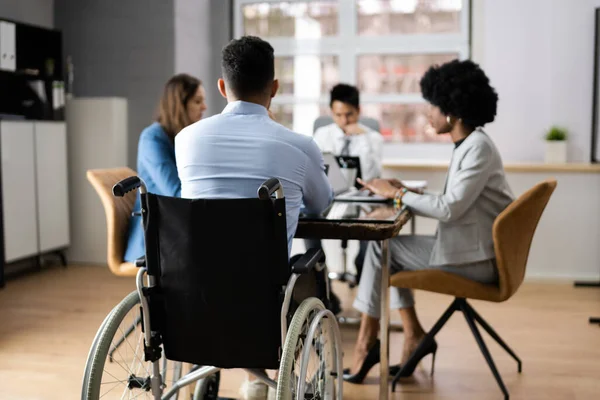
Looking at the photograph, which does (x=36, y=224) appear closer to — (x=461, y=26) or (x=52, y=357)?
(x=52, y=357)

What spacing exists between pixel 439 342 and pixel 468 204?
1026mm

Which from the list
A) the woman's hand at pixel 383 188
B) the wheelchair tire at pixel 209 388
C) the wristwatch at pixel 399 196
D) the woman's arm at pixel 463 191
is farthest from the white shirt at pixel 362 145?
the wheelchair tire at pixel 209 388

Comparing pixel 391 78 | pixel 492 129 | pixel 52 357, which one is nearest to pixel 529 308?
pixel 492 129

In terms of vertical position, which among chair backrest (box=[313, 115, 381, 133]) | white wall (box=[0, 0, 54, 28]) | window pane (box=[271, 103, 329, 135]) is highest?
white wall (box=[0, 0, 54, 28])

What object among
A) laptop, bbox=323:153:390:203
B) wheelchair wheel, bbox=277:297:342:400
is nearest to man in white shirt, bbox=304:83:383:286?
laptop, bbox=323:153:390:203

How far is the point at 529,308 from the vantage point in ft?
14.2

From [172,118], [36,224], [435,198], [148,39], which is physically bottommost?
[36,224]

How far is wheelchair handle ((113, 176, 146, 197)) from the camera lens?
196cm

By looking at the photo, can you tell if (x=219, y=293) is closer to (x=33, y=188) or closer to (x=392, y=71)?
(x=33, y=188)

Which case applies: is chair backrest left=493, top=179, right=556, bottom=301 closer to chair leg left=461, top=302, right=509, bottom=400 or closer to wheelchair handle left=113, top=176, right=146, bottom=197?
chair leg left=461, top=302, right=509, bottom=400

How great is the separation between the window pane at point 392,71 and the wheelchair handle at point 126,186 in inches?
157

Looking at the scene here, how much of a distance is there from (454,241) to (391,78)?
10.1 ft

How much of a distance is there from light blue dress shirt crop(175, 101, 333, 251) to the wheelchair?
14 centimetres

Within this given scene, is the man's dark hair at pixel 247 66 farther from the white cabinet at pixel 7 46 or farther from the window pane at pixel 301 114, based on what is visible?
the window pane at pixel 301 114
